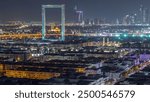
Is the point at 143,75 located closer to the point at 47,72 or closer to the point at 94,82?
the point at 94,82

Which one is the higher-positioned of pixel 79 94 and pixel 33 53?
pixel 79 94

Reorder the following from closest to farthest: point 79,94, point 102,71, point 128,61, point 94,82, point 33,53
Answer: point 79,94 < point 94,82 < point 102,71 < point 128,61 < point 33,53

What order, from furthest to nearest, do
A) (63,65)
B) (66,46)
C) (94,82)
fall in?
(66,46) → (63,65) → (94,82)

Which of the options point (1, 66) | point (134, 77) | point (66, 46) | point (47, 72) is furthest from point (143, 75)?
point (66, 46)

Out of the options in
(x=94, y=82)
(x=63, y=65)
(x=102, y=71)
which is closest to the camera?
(x=94, y=82)

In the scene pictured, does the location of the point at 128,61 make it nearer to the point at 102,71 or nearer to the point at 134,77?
the point at 102,71

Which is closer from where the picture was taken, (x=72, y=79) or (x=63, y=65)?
(x=72, y=79)

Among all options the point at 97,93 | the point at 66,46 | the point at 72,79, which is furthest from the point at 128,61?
the point at 97,93

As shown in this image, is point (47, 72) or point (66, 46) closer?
point (47, 72)

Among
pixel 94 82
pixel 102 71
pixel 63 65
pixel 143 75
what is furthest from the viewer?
pixel 63 65
